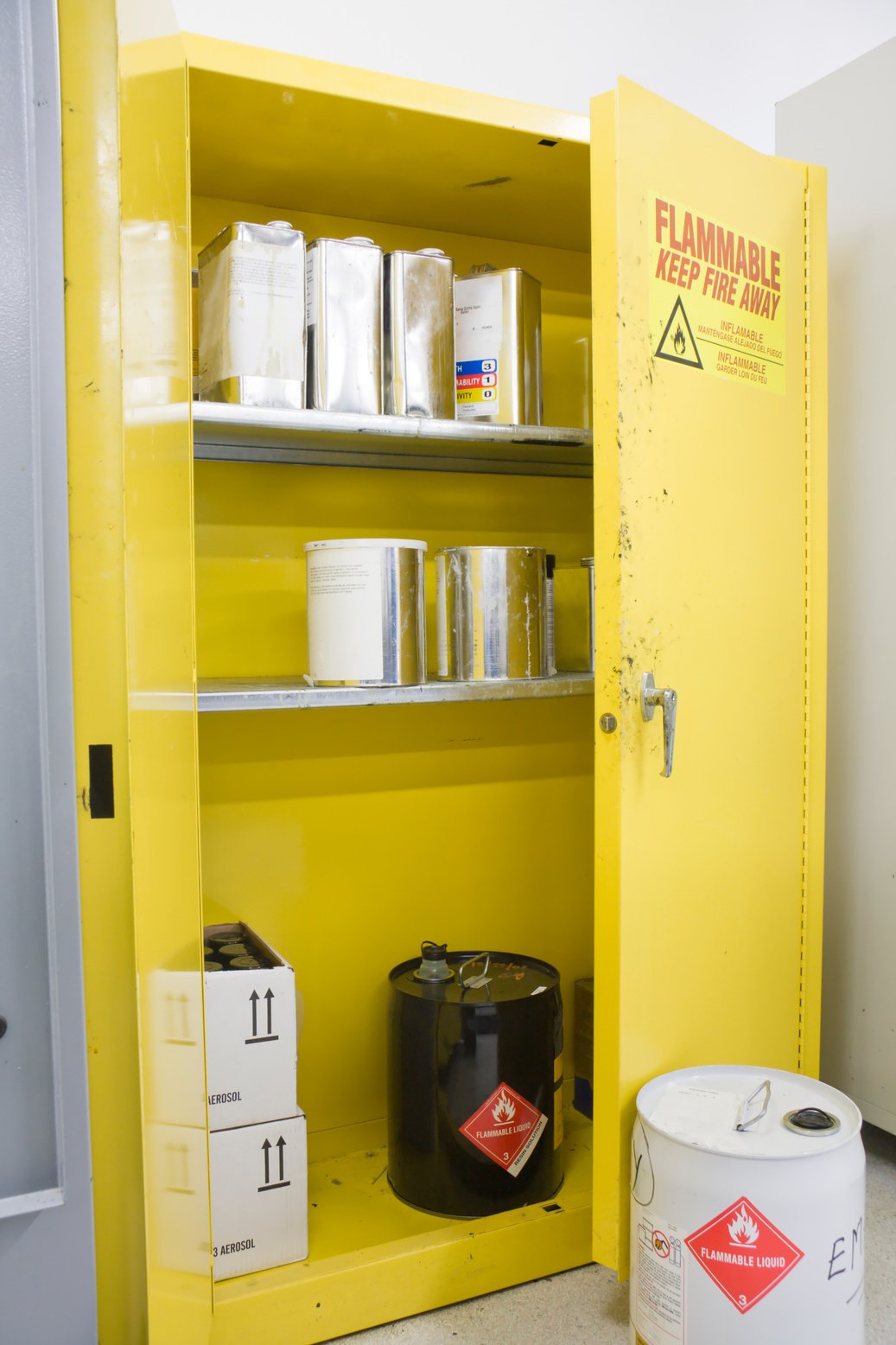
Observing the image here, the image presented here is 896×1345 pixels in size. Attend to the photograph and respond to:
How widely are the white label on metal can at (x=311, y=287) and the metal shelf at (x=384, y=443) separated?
6.8 inches

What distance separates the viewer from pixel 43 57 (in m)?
0.83

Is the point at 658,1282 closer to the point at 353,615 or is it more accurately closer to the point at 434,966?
the point at 434,966

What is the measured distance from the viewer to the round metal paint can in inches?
67.9

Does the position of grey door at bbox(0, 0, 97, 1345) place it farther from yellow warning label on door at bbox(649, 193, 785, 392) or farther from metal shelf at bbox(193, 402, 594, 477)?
yellow warning label on door at bbox(649, 193, 785, 392)

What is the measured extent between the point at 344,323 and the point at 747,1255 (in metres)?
1.50

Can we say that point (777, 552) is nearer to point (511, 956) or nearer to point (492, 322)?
point (492, 322)

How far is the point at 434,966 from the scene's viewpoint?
6.10ft

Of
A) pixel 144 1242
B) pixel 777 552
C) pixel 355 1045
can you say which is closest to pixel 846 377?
pixel 777 552

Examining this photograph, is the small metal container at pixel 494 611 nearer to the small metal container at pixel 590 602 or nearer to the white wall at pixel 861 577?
the small metal container at pixel 590 602

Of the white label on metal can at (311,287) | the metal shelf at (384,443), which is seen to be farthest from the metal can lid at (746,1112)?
the white label on metal can at (311,287)

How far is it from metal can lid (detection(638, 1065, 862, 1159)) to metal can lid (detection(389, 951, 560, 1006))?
1.05 ft

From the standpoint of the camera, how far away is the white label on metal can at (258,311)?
1543mm

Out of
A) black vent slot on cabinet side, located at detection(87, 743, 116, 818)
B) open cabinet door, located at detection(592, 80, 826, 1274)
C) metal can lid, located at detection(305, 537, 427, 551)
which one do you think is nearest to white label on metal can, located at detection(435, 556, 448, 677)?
metal can lid, located at detection(305, 537, 427, 551)

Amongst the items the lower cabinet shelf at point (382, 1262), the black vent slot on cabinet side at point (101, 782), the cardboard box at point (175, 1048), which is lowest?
the lower cabinet shelf at point (382, 1262)
